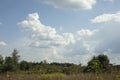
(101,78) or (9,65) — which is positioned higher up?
(9,65)

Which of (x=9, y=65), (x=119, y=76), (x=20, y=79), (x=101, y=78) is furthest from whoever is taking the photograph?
(x=9, y=65)

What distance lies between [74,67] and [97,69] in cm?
482

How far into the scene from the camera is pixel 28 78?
1495 cm

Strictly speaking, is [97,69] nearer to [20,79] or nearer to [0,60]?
[20,79]

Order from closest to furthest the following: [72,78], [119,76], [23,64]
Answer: [119,76] → [72,78] → [23,64]

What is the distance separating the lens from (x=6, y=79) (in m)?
15.3

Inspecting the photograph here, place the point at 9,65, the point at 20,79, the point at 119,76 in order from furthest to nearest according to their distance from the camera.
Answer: the point at 9,65
the point at 20,79
the point at 119,76

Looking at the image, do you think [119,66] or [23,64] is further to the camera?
[23,64]

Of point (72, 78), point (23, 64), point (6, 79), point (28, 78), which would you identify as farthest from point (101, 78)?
point (23, 64)

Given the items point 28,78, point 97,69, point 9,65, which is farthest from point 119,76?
point 9,65

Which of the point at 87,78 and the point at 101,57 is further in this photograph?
the point at 101,57

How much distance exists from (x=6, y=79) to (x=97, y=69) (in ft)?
16.5

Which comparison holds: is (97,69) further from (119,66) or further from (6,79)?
(6,79)

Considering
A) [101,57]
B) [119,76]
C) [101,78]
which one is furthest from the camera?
[101,57]
